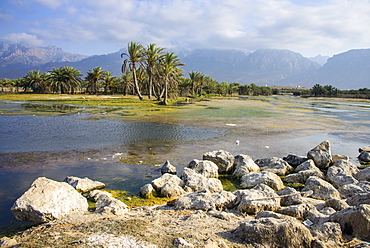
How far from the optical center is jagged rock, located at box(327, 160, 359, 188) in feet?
30.1

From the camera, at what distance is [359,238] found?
4957 mm

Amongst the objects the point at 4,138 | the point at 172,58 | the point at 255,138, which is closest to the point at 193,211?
the point at 255,138

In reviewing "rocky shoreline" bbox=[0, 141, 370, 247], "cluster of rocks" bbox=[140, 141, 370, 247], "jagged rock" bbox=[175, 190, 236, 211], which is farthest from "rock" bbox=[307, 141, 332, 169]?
"jagged rock" bbox=[175, 190, 236, 211]

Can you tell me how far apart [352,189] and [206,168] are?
16.0 feet

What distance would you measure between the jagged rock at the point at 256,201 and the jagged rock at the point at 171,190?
185 centimetres

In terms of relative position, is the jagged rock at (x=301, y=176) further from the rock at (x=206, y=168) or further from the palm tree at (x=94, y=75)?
the palm tree at (x=94, y=75)

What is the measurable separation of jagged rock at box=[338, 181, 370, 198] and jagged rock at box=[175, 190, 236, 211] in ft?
13.5

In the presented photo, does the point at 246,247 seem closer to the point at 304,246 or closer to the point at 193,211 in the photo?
the point at 304,246

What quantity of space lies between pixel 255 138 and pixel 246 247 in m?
13.9

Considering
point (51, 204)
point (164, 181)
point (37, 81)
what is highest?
point (37, 81)

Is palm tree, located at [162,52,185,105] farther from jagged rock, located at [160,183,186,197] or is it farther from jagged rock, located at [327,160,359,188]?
jagged rock, located at [160,183,186,197]

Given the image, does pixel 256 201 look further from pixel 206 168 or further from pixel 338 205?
pixel 206 168

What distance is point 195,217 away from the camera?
5.68m

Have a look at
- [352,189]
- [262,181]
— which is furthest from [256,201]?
[352,189]
